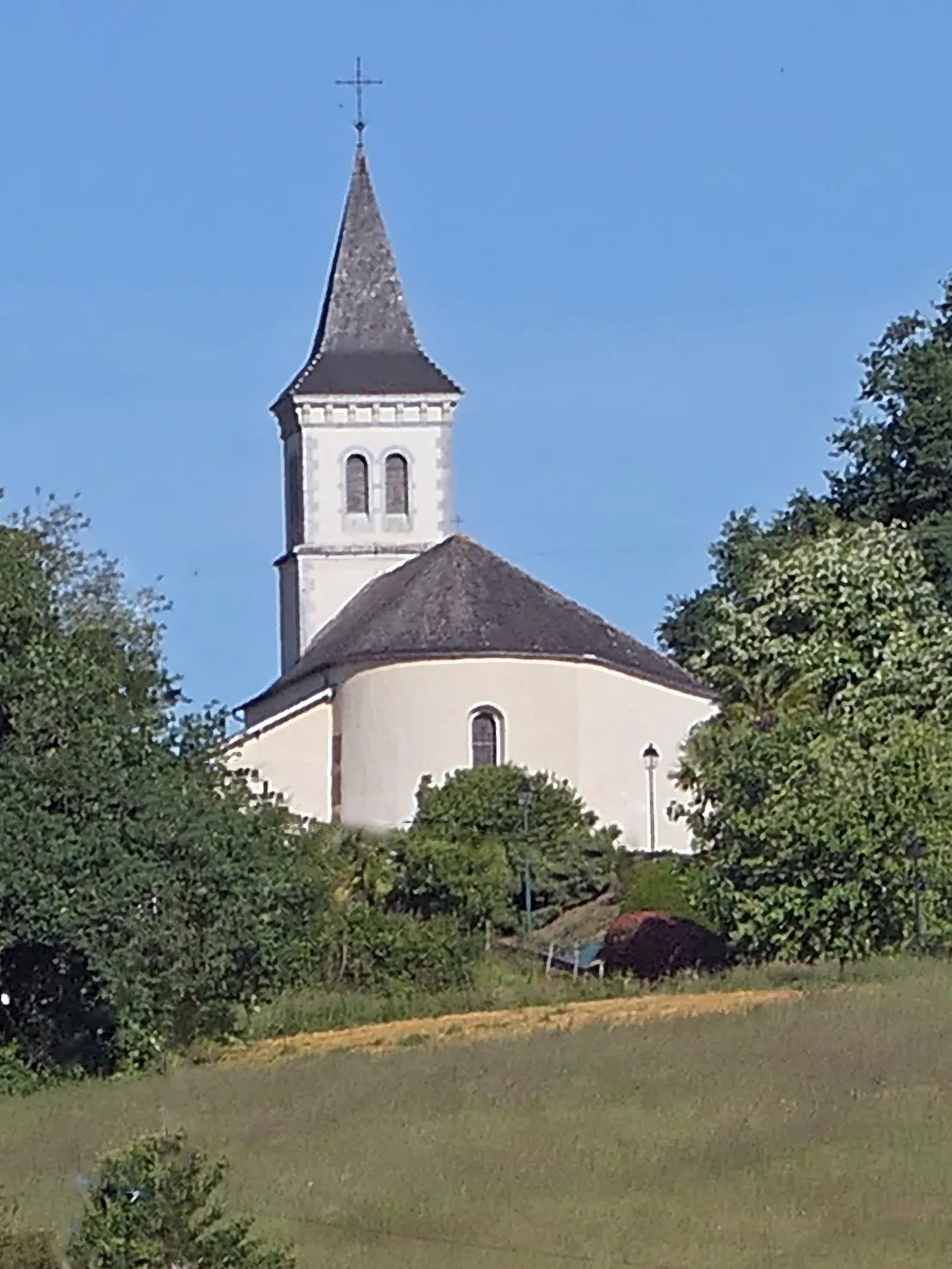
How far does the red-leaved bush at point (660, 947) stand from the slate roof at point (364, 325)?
26.6 meters

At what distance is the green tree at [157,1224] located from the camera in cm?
1616

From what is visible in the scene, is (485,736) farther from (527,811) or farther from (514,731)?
(527,811)

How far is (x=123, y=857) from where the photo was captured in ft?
116

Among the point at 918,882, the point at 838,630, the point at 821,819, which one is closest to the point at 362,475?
the point at 838,630

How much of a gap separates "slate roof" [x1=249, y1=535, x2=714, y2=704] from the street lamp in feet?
72.8

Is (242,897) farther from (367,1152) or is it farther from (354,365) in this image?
(354,365)

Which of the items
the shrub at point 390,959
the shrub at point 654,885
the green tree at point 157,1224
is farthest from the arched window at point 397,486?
the green tree at point 157,1224

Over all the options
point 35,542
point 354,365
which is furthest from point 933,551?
point 35,542

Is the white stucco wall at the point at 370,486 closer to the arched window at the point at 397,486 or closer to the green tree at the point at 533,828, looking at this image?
the arched window at the point at 397,486

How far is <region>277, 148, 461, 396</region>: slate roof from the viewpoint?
249ft

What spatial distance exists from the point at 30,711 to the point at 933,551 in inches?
1283

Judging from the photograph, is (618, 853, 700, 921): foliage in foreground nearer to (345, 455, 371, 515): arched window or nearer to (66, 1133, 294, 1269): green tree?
(345, 455, 371, 515): arched window

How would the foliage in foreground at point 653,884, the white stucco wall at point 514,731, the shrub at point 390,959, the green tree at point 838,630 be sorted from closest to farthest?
the shrub at point 390,959, the foliage in foreground at point 653,884, the green tree at point 838,630, the white stucco wall at point 514,731

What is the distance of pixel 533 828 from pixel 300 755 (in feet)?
25.1
